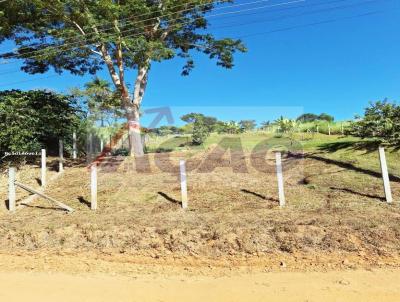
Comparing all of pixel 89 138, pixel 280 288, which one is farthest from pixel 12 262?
pixel 89 138

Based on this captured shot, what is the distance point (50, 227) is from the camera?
798 cm

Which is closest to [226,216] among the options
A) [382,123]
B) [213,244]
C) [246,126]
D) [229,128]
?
[213,244]

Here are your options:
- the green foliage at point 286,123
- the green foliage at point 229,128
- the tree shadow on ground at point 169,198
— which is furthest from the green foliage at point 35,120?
the green foliage at point 229,128

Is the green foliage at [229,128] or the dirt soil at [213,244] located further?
the green foliage at [229,128]

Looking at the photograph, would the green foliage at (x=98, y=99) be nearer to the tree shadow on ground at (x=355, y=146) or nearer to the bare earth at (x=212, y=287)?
the tree shadow on ground at (x=355, y=146)

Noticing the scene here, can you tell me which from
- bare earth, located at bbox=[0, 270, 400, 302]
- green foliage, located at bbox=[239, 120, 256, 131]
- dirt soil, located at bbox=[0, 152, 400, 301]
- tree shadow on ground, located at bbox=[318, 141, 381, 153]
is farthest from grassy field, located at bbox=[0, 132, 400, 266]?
green foliage, located at bbox=[239, 120, 256, 131]

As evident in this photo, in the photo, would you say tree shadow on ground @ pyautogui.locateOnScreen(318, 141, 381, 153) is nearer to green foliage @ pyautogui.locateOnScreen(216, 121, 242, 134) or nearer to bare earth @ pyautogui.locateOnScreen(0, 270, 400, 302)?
bare earth @ pyautogui.locateOnScreen(0, 270, 400, 302)

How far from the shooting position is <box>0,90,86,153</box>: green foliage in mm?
13797

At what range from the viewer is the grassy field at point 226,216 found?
6488 millimetres

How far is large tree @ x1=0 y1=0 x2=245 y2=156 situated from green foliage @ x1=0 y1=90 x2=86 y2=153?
1728 mm

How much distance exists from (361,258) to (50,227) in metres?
5.83

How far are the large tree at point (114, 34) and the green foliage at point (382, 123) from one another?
22.5 ft

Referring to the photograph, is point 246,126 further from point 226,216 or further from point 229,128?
point 226,216

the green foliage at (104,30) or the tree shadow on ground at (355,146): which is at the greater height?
the green foliage at (104,30)
